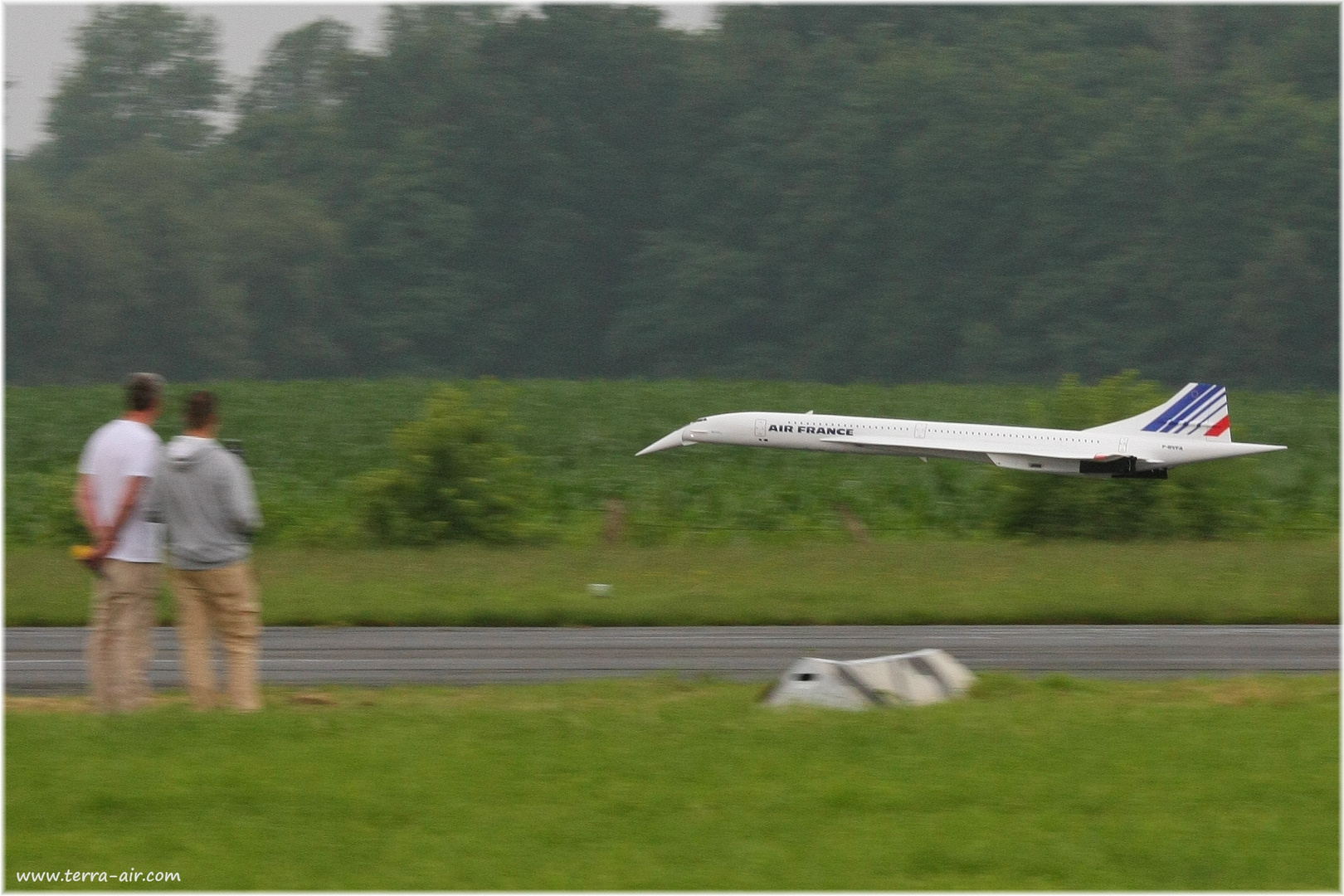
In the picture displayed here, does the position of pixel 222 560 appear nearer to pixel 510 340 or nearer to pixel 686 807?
pixel 686 807

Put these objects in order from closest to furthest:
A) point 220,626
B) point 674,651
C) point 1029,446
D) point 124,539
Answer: point 124,539 < point 220,626 < point 674,651 < point 1029,446

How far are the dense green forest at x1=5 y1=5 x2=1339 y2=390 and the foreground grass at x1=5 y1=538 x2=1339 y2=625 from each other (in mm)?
55529

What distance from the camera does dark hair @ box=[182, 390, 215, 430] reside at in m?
9.55

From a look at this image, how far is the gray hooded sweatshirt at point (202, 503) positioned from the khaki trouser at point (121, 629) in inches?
13.6

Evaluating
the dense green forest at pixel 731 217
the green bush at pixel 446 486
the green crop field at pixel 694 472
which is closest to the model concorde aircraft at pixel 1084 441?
the green crop field at pixel 694 472

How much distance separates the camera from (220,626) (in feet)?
32.8

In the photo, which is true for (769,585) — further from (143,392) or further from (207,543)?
(143,392)

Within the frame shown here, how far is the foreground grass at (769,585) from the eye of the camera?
1875 cm

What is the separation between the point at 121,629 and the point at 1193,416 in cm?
2222

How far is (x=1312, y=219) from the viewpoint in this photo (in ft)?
254

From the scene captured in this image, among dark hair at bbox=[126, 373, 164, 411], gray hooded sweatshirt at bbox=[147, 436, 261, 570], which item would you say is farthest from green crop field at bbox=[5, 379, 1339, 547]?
dark hair at bbox=[126, 373, 164, 411]

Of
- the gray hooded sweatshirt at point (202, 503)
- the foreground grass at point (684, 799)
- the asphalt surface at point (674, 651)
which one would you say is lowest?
the asphalt surface at point (674, 651)

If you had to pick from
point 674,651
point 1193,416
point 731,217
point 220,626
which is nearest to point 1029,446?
point 1193,416

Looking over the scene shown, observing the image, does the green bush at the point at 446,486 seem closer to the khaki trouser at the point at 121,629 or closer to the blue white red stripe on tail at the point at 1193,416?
the blue white red stripe on tail at the point at 1193,416
